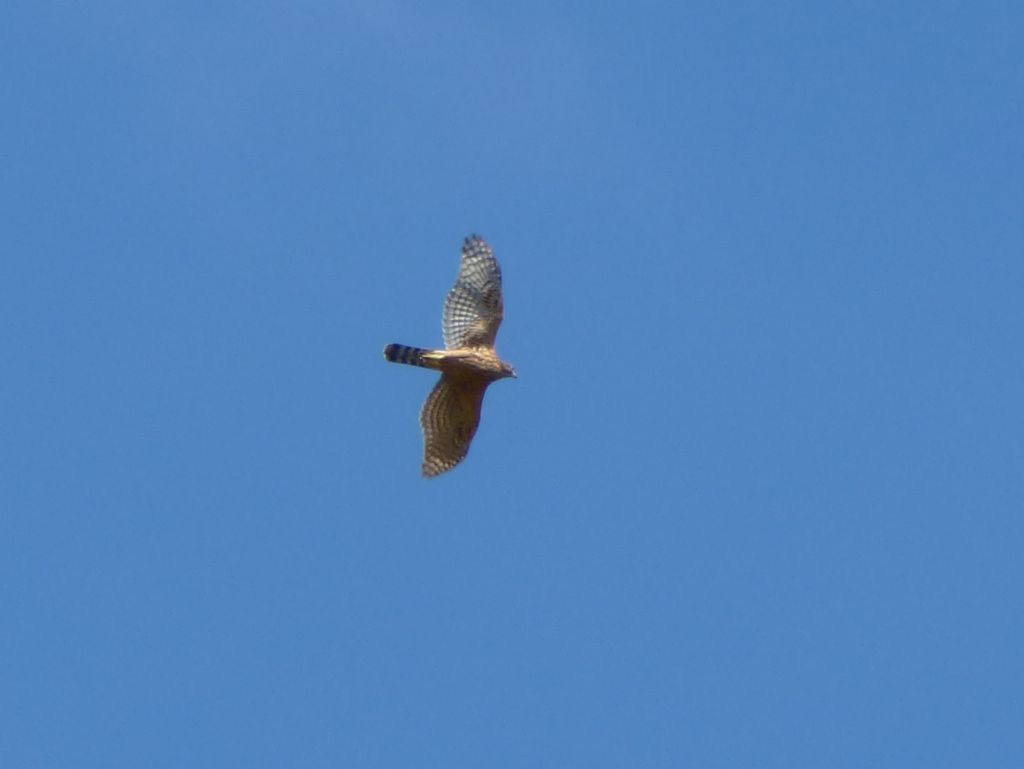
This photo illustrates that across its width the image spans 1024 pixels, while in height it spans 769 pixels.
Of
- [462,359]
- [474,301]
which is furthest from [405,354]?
[474,301]

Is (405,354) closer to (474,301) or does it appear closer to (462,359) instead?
(462,359)

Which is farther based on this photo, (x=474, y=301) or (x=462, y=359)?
(x=474, y=301)

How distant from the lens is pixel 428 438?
2594cm

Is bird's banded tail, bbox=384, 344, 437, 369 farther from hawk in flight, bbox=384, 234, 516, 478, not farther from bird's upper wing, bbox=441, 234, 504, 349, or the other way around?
bird's upper wing, bbox=441, 234, 504, 349

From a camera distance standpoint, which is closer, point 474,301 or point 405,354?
point 405,354

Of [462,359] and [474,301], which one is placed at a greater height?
[474,301]

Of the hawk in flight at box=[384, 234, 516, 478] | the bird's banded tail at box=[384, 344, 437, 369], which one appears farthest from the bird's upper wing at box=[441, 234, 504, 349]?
the bird's banded tail at box=[384, 344, 437, 369]

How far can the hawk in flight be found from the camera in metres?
25.5

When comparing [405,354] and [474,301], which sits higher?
[474,301]

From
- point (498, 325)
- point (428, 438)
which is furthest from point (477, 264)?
point (428, 438)

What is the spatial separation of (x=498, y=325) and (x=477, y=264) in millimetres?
1033

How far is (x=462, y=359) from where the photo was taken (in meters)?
25.5

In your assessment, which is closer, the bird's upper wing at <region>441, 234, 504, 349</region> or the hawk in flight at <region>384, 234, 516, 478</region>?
the hawk in flight at <region>384, 234, 516, 478</region>

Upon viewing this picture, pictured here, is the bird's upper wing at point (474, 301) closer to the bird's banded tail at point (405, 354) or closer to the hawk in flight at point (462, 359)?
the hawk in flight at point (462, 359)
